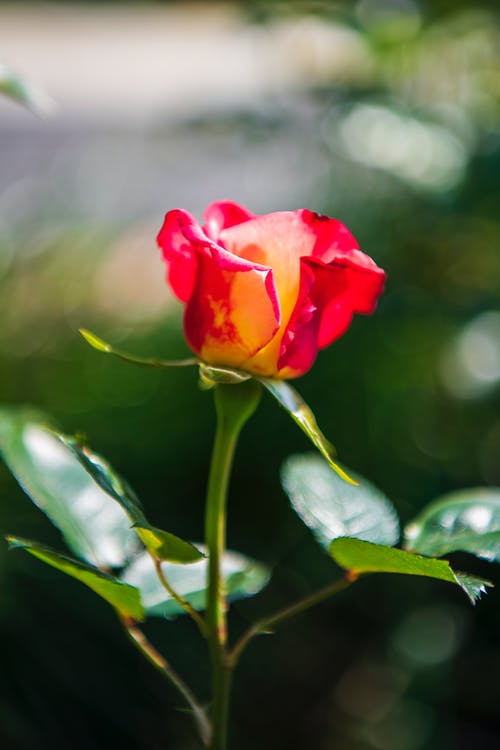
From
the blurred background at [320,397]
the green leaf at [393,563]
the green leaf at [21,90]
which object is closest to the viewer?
the green leaf at [393,563]

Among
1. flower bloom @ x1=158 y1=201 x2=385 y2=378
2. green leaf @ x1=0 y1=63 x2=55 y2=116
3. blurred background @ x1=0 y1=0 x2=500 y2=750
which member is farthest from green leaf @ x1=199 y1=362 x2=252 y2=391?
blurred background @ x1=0 y1=0 x2=500 y2=750

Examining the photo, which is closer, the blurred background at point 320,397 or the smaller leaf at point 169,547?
the smaller leaf at point 169,547

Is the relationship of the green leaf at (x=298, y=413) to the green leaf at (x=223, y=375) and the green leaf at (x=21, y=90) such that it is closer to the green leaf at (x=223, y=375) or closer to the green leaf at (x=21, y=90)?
the green leaf at (x=223, y=375)

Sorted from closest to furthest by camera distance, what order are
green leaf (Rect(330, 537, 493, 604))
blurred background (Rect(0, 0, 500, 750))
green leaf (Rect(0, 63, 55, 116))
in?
green leaf (Rect(330, 537, 493, 604)), green leaf (Rect(0, 63, 55, 116)), blurred background (Rect(0, 0, 500, 750))

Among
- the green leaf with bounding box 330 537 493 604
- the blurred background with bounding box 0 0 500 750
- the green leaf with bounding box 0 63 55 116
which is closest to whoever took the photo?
the green leaf with bounding box 330 537 493 604

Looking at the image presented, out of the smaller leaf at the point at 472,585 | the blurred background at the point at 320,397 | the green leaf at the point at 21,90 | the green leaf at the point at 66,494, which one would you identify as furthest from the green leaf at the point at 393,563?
the blurred background at the point at 320,397

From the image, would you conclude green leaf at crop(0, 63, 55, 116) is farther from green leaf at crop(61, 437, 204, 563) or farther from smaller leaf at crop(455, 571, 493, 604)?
smaller leaf at crop(455, 571, 493, 604)

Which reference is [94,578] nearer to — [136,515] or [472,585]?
[136,515]
